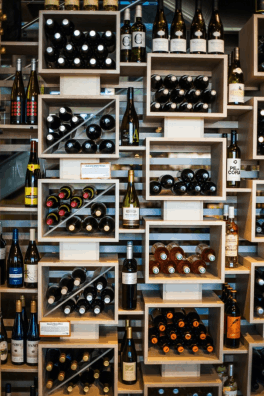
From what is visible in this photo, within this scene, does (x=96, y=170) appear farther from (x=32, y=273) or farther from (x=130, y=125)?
(x=32, y=273)

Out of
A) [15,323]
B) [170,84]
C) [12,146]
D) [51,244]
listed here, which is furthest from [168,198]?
[15,323]

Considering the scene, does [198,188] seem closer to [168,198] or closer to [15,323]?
[168,198]

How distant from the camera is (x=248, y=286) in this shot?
2.23 meters

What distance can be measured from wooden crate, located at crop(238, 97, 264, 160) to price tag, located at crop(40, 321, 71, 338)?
1.40 m

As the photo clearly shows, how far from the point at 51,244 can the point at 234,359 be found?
138 centimetres

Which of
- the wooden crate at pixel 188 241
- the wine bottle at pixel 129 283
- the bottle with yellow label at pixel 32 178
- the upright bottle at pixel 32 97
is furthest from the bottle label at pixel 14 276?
the upright bottle at pixel 32 97

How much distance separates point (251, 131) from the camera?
2.21 meters

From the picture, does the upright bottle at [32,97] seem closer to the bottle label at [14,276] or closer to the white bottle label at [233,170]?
the bottle label at [14,276]

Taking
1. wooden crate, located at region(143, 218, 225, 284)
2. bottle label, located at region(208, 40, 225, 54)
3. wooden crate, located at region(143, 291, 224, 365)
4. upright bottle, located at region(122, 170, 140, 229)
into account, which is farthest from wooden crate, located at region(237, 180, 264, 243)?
bottle label, located at region(208, 40, 225, 54)

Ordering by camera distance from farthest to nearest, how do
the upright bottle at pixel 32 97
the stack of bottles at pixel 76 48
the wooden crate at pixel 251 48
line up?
the upright bottle at pixel 32 97 → the wooden crate at pixel 251 48 → the stack of bottles at pixel 76 48

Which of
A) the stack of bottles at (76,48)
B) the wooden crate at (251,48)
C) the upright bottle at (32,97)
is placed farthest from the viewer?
the upright bottle at (32,97)

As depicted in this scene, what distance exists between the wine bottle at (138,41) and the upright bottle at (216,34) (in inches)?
15.0

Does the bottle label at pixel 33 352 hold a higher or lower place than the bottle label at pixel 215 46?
lower

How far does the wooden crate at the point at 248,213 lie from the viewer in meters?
2.21
